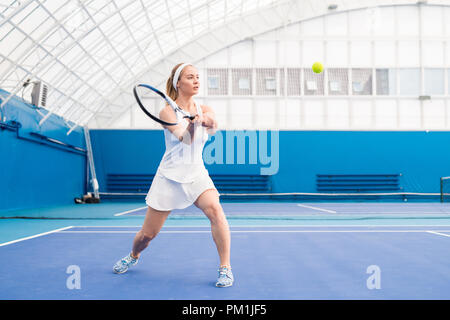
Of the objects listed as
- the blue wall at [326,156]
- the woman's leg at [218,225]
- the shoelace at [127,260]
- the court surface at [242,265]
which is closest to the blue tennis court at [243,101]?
the blue wall at [326,156]

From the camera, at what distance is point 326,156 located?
17.6 metres

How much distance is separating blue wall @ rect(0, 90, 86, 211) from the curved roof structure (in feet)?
2.69

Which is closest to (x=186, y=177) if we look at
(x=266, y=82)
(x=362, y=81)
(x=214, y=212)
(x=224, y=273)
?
(x=214, y=212)

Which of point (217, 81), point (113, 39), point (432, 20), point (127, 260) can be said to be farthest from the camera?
point (432, 20)

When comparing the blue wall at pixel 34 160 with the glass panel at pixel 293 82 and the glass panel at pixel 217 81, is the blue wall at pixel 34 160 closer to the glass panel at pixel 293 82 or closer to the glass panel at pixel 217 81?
the glass panel at pixel 217 81

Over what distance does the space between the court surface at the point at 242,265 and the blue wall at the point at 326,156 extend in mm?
11450

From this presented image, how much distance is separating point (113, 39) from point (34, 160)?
6155mm

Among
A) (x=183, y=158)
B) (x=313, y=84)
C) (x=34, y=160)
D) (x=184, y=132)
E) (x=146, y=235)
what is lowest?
(x=146, y=235)

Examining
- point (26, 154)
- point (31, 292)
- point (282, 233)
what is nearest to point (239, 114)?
point (26, 154)

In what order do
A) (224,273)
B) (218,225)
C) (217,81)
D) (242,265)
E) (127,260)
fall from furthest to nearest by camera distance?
(217,81) → (242,265) → (127,260) → (218,225) → (224,273)

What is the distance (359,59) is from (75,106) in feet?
44.7

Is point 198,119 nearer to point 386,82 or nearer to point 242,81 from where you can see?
point 242,81

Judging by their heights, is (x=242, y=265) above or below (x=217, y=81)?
below

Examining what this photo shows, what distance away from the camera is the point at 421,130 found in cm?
1764
